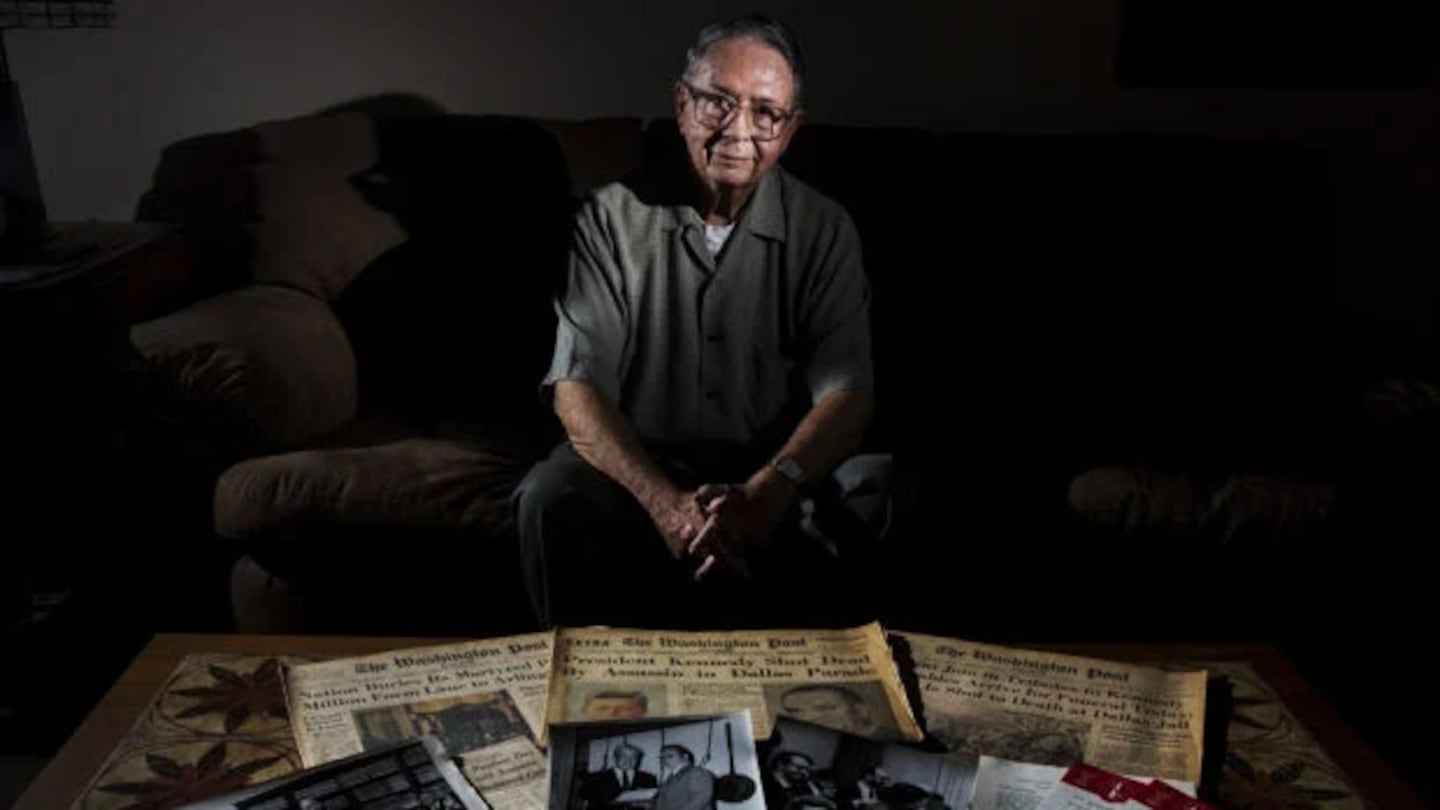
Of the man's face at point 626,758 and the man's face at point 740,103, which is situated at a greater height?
the man's face at point 740,103

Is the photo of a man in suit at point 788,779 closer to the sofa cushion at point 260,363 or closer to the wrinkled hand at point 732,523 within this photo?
the wrinkled hand at point 732,523

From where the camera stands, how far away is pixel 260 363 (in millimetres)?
1823

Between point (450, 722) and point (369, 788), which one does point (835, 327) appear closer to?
point (450, 722)

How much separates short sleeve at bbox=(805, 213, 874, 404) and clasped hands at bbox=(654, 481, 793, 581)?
0.24 m

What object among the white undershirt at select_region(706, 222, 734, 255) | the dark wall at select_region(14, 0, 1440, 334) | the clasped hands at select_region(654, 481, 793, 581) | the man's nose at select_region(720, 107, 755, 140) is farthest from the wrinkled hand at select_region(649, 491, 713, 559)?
the dark wall at select_region(14, 0, 1440, 334)

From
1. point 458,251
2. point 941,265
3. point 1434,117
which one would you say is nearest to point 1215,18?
point 1434,117

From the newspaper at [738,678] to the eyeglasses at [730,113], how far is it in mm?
763

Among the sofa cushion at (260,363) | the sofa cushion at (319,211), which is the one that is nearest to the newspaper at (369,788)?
the sofa cushion at (260,363)

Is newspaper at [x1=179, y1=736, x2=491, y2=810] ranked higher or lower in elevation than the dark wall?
lower

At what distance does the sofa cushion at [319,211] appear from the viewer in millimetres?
2109

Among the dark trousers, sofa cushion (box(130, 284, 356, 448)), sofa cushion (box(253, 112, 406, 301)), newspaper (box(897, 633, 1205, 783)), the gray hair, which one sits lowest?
the dark trousers

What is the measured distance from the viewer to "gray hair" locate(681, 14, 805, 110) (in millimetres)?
1713

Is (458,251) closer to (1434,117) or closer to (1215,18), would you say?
(1215,18)

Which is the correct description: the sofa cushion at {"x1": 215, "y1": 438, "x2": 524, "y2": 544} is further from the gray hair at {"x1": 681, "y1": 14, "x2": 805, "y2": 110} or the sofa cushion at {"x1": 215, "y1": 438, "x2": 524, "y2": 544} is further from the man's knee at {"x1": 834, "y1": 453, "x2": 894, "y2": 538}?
the gray hair at {"x1": 681, "y1": 14, "x2": 805, "y2": 110}
